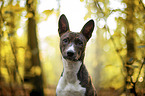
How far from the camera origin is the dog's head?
283 centimetres

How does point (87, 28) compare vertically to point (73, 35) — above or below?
above

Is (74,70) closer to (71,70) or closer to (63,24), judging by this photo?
(71,70)

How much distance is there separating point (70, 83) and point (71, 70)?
266 millimetres

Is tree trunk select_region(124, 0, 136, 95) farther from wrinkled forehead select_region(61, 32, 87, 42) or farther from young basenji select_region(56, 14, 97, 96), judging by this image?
wrinkled forehead select_region(61, 32, 87, 42)

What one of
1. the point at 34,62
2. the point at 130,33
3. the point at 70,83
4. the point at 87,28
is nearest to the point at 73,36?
the point at 87,28

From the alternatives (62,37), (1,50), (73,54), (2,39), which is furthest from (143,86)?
(1,50)

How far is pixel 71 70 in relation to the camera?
3.14 m

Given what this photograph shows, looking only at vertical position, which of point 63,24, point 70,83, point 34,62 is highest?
point 63,24

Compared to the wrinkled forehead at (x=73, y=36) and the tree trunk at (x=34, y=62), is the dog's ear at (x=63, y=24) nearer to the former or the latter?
the wrinkled forehead at (x=73, y=36)

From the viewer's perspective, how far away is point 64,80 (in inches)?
123

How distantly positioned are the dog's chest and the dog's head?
0.28m

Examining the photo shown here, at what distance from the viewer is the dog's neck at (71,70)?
3096mm

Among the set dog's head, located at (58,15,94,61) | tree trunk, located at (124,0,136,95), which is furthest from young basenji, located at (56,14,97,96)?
tree trunk, located at (124,0,136,95)

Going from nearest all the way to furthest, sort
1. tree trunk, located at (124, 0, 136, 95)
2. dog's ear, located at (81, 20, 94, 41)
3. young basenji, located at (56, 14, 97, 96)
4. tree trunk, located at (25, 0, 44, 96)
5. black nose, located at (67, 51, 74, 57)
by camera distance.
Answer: black nose, located at (67, 51, 74, 57) → young basenji, located at (56, 14, 97, 96) → dog's ear, located at (81, 20, 94, 41) → tree trunk, located at (124, 0, 136, 95) → tree trunk, located at (25, 0, 44, 96)
